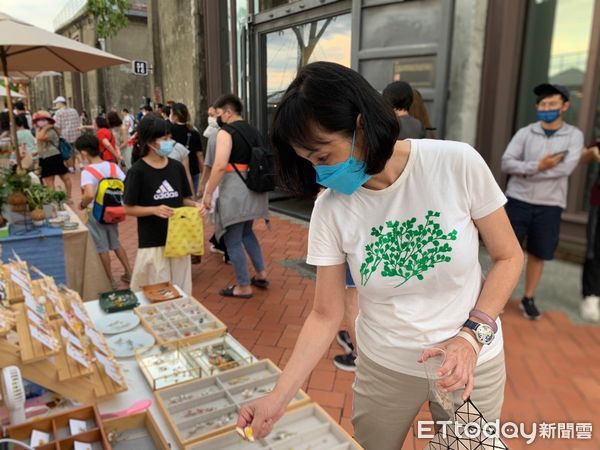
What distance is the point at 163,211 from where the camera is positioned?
3.33m

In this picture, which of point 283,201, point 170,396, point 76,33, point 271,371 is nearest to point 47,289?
point 170,396

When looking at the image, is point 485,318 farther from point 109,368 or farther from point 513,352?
point 513,352

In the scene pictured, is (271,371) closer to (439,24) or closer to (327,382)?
(327,382)

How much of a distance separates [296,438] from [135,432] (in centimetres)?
55

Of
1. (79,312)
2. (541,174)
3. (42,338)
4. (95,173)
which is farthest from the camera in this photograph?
(95,173)

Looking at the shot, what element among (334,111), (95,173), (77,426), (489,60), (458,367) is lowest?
(77,426)

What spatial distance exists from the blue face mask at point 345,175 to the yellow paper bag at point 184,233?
7.44 ft

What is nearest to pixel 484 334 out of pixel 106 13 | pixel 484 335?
pixel 484 335

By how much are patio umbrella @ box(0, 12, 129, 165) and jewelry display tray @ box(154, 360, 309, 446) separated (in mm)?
3000

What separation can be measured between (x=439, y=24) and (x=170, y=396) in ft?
13.9

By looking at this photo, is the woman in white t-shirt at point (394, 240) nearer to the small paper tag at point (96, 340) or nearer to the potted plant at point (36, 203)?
the small paper tag at point (96, 340)

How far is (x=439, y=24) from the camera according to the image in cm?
460

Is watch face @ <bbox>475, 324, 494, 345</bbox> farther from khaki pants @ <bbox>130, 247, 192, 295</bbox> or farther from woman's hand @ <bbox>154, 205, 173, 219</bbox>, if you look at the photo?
khaki pants @ <bbox>130, 247, 192, 295</bbox>

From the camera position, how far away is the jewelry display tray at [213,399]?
1.66 metres
